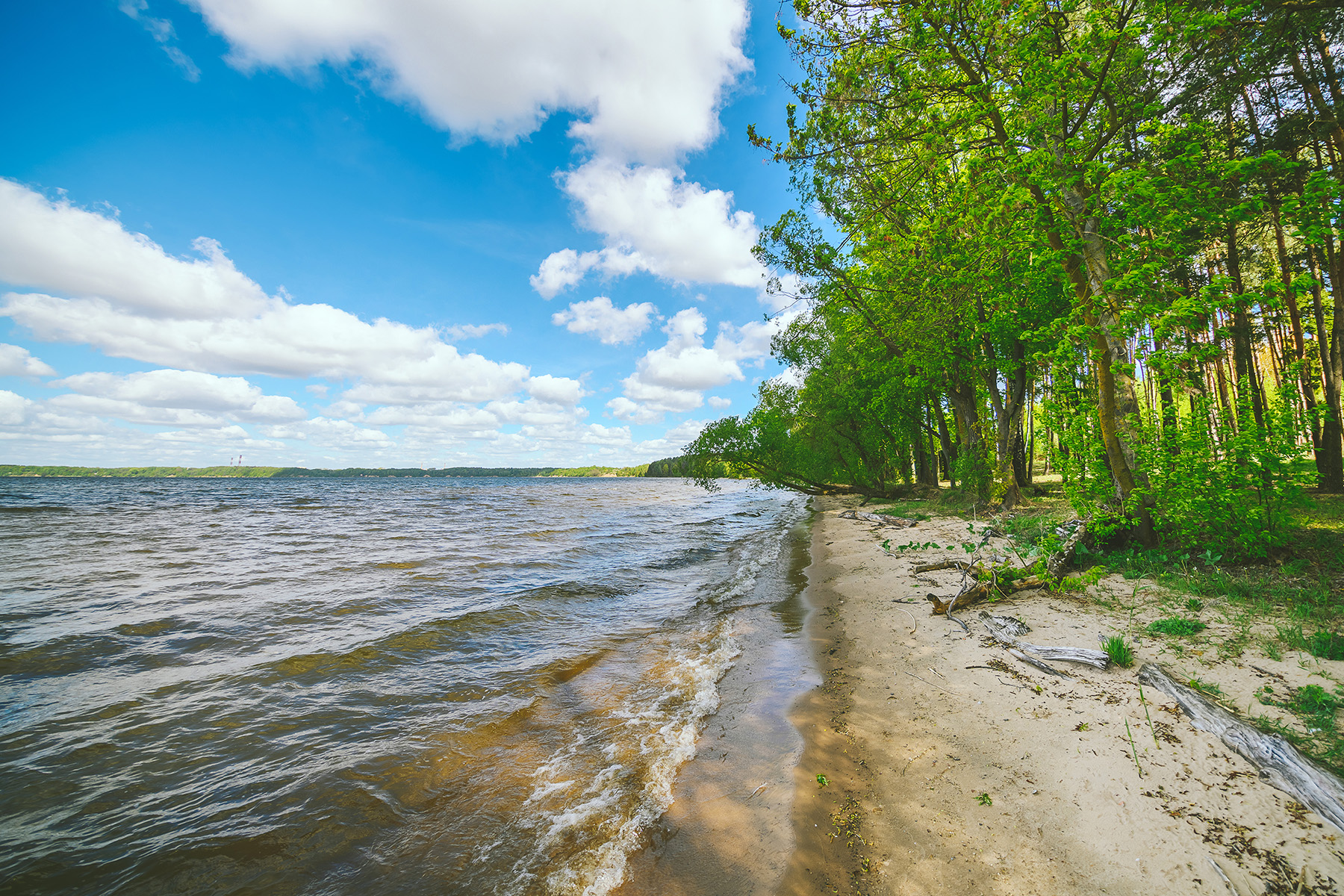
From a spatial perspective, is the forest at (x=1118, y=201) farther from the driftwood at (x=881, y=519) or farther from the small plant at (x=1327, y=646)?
the driftwood at (x=881, y=519)

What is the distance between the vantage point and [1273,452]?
5715mm

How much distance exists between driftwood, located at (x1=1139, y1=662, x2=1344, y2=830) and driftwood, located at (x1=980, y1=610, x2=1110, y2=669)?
2.33 feet

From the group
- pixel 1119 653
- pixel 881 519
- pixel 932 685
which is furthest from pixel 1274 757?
pixel 881 519

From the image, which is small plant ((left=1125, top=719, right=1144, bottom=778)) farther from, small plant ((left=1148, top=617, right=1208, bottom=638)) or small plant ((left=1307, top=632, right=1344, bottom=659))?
small plant ((left=1307, top=632, right=1344, bottom=659))

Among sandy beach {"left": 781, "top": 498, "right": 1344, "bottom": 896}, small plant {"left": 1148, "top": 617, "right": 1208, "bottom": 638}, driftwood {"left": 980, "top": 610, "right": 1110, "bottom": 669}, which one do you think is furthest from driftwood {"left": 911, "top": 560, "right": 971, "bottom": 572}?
small plant {"left": 1148, "top": 617, "right": 1208, "bottom": 638}

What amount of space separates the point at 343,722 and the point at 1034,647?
7.51 metres

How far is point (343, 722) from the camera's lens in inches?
206

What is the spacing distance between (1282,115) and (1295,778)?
17.1m

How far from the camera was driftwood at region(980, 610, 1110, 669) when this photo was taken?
4.46 m

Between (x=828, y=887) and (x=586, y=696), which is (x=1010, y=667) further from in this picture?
(x=586, y=696)

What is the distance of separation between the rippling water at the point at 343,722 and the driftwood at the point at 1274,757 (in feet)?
12.8

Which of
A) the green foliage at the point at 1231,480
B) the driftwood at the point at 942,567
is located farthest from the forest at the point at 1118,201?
the driftwood at the point at 942,567

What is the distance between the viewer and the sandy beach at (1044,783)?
2592 mm

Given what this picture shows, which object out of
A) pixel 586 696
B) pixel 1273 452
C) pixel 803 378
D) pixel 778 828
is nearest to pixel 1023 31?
pixel 1273 452
